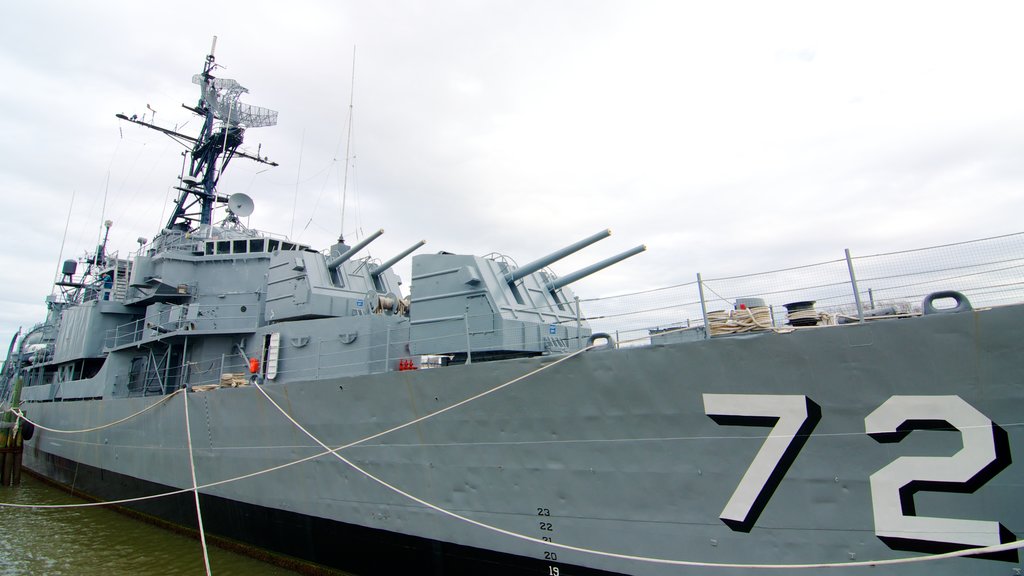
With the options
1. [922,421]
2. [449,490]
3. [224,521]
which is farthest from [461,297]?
[224,521]

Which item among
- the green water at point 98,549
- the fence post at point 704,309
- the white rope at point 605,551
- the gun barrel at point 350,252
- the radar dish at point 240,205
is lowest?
the green water at point 98,549

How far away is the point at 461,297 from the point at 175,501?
8.66 m

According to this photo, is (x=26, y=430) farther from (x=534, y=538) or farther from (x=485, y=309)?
(x=534, y=538)

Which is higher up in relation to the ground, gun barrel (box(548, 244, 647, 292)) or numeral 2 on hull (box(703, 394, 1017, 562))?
gun barrel (box(548, 244, 647, 292))

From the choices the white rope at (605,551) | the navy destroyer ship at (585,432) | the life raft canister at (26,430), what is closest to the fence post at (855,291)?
the navy destroyer ship at (585,432)

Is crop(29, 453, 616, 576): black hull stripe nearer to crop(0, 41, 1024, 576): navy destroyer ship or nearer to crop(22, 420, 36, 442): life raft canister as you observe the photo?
crop(0, 41, 1024, 576): navy destroyer ship

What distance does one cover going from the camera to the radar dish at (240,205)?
15.6m

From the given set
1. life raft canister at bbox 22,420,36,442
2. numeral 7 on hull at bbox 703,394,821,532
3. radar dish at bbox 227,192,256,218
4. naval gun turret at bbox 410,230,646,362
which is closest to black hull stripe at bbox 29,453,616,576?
numeral 7 on hull at bbox 703,394,821,532

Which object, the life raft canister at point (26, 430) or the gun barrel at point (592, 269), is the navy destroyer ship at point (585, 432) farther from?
the life raft canister at point (26, 430)

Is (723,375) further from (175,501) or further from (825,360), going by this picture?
(175,501)

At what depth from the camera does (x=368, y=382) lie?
25.1ft

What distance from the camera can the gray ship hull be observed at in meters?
4.32

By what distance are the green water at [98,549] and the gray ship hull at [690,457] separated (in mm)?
2660

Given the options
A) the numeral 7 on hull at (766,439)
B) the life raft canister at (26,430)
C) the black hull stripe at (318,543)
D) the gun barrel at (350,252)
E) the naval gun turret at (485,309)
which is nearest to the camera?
the numeral 7 on hull at (766,439)
